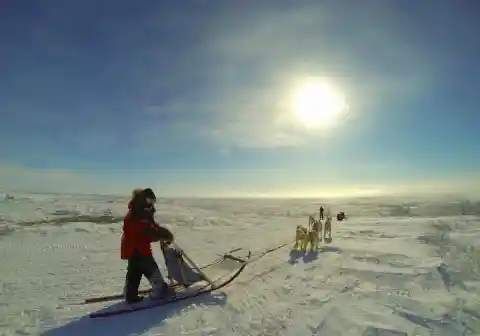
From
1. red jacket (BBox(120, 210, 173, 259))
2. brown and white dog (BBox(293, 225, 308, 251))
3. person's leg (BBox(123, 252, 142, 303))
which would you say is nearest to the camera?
red jacket (BBox(120, 210, 173, 259))

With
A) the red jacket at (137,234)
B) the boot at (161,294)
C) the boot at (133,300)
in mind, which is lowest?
the boot at (133,300)

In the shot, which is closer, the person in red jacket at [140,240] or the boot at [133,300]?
the person in red jacket at [140,240]

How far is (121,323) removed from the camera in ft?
17.2

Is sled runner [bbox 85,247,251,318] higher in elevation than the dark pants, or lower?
lower

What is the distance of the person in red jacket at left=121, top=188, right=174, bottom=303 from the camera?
5.75 m

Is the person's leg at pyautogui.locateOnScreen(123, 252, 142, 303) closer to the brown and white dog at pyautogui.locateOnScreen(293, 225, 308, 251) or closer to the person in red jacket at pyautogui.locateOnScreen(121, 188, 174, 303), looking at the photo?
the person in red jacket at pyautogui.locateOnScreen(121, 188, 174, 303)

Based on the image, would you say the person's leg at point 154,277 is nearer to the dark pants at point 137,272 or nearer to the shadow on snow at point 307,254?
the dark pants at point 137,272

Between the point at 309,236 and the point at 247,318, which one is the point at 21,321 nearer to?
the point at 247,318

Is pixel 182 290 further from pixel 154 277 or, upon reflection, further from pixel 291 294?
pixel 291 294

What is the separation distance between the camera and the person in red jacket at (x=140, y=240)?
5.75 meters

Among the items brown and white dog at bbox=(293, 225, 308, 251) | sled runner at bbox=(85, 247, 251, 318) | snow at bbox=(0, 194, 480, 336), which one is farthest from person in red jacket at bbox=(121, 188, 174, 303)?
brown and white dog at bbox=(293, 225, 308, 251)

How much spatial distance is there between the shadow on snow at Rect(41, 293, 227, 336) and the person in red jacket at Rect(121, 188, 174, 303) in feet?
1.16

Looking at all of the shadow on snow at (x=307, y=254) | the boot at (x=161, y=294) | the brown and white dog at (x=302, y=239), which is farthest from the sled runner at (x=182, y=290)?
the brown and white dog at (x=302, y=239)

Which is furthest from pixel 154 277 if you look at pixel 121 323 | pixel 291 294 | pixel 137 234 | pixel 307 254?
pixel 307 254
